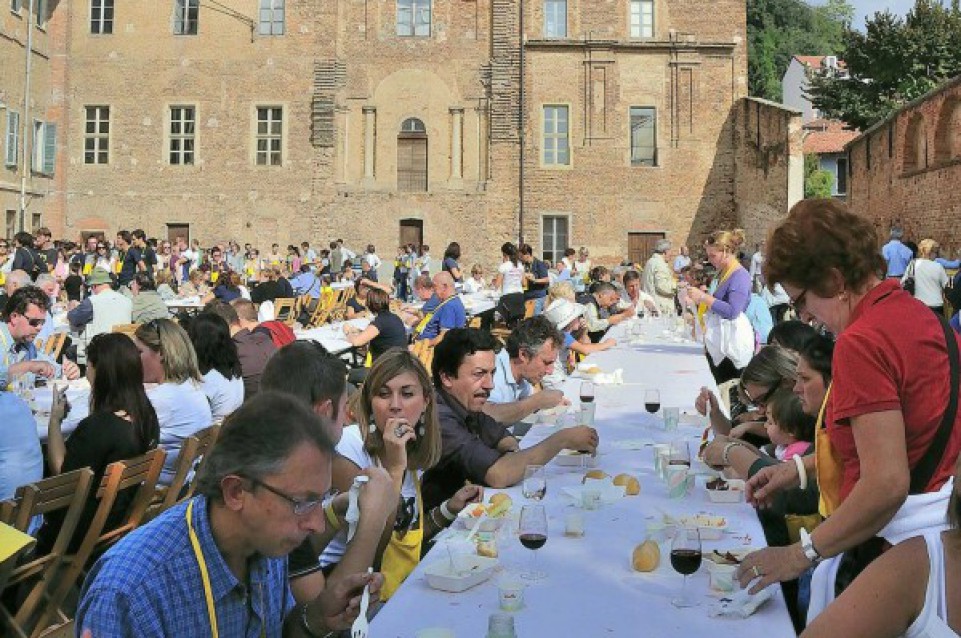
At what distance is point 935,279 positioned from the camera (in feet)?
46.8

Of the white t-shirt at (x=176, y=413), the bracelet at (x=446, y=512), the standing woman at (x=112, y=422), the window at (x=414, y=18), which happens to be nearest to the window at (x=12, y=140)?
the window at (x=414, y=18)

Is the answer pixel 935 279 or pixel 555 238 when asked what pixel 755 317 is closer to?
pixel 935 279

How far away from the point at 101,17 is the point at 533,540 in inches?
1189

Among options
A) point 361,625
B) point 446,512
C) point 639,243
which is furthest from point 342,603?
point 639,243

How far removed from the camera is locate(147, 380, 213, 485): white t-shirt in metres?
5.38

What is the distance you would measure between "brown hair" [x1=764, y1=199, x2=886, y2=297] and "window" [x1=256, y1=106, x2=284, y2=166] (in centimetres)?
2764

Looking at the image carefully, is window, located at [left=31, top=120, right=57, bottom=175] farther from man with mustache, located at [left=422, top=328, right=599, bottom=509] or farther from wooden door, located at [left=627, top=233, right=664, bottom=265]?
man with mustache, located at [left=422, top=328, right=599, bottom=509]

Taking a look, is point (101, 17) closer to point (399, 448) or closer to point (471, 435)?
point (471, 435)

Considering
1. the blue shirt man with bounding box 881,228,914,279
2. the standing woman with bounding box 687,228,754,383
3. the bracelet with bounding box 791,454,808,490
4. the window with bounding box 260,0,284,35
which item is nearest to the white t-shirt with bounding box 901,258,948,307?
the blue shirt man with bounding box 881,228,914,279

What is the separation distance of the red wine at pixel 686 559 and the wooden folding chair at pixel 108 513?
7.81 ft

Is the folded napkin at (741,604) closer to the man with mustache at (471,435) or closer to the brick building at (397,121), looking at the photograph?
the man with mustache at (471,435)

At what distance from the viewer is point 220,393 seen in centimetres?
621

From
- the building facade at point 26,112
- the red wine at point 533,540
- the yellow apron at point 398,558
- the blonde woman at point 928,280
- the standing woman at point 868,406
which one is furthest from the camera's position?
the building facade at point 26,112

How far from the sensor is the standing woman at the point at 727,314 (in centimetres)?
754
